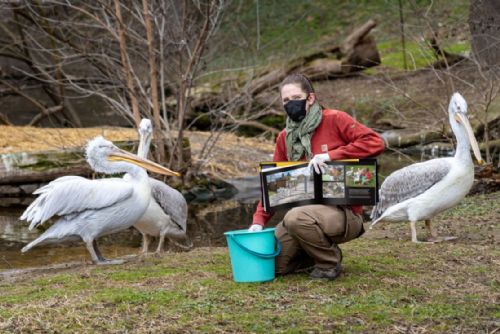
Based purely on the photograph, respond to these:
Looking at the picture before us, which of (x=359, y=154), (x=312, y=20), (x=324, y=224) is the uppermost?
(x=312, y=20)

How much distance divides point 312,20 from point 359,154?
19927 millimetres

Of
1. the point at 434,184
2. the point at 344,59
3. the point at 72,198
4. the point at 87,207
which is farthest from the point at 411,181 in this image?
the point at 344,59

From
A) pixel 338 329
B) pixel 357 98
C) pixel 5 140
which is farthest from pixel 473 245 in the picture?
pixel 357 98

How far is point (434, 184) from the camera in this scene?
20.1ft

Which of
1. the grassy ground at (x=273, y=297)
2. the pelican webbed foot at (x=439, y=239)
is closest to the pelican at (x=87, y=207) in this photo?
the grassy ground at (x=273, y=297)

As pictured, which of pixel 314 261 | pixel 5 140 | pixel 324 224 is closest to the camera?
pixel 324 224

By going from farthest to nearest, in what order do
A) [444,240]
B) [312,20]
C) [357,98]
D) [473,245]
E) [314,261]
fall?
[312,20] → [357,98] → [444,240] → [473,245] → [314,261]

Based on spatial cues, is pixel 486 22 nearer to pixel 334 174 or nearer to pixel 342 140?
pixel 342 140

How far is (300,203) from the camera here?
4.29 meters

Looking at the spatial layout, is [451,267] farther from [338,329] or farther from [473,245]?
[338,329]

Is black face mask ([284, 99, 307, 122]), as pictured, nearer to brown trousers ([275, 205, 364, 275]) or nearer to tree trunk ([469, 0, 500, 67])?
brown trousers ([275, 205, 364, 275])

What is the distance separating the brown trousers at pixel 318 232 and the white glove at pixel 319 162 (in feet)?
0.85

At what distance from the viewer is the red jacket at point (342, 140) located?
424 cm

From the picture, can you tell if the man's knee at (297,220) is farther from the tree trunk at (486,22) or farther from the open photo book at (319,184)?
the tree trunk at (486,22)
